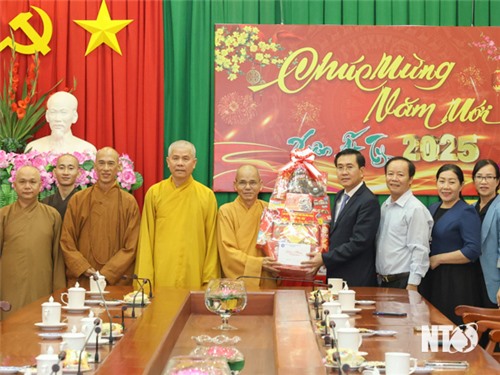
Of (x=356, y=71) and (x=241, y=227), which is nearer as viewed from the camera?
(x=241, y=227)

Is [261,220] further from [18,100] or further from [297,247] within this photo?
[18,100]

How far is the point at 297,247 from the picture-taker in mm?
4711

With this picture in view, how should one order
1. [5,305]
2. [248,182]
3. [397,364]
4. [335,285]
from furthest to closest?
[248,182] → [335,285] → [5,305] → [397,364]

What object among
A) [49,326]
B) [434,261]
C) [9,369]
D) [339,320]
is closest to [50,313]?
[49,326]

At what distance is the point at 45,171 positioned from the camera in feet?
17.2

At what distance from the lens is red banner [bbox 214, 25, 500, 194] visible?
5.91m

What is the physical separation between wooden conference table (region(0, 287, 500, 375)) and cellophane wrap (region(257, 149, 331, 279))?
687mm

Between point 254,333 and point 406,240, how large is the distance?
1623 millimetres

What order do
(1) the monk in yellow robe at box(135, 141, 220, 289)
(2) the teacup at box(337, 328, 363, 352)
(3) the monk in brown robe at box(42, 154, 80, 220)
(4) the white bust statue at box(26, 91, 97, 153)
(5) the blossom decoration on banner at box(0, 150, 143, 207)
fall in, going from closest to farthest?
(2) the teacup at box(337, 328, 363, 352)
(1) the monk in yellow robe at box(135, 141, 220, 289)
(3) the monk in brown robe at box(42, 154, 80, 220)
(5) the blossom decoration on banner at box(0, 150, 143, 207)
(4) the white bust statue at box(26, 91, 97, 153)

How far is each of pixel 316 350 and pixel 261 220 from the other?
2.35m

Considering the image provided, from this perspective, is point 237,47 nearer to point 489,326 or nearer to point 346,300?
point 346,300

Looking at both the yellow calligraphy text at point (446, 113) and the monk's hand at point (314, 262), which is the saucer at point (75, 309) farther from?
the yellow calligraphy text at point (446, 113)

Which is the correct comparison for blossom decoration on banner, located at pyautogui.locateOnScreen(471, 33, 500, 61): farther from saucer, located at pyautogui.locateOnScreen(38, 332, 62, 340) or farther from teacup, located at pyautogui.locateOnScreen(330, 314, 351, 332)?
saucer, located at pyautogui.locateOnScreen(38, 332, 62, 340)

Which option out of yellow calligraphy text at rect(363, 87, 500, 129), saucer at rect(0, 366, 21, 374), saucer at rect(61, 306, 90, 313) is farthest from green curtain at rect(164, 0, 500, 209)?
saucer at rect(0, 366, 21, 374)
